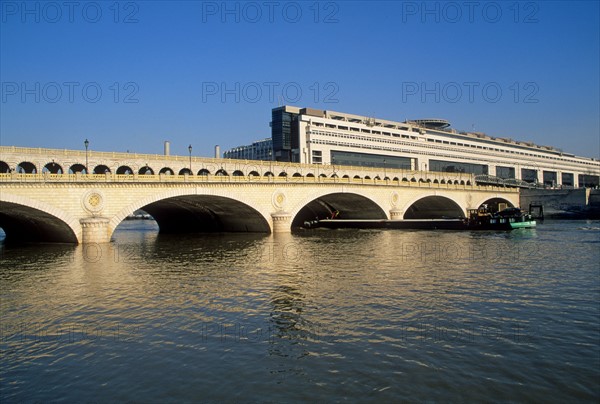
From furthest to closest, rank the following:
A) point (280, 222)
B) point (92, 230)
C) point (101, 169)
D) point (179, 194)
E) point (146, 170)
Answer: point (280, 222) → point (146, 170) → point (101, 169) → point (179, 194) → point (92, 230)

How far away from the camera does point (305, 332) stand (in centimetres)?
1795

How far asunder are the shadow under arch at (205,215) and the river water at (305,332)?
102 ft

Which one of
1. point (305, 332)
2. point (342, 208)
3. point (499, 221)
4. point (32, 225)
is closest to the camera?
point (305, 332)

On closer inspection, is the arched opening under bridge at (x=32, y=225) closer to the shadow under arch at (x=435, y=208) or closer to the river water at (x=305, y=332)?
the river water at (x=305, y=332)

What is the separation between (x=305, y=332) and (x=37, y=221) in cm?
4723

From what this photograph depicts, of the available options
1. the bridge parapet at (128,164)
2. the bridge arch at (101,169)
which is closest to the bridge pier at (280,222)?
the bridge parapet at (128,164)

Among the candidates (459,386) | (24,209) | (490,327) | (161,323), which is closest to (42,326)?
(161,323)

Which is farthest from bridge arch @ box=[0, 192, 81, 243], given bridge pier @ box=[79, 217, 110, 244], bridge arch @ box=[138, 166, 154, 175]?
bridge arch @ box=[138, 166, 154, 175]

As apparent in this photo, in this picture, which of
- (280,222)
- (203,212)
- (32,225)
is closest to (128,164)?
(32,225)

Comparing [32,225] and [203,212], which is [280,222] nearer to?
[203,212]

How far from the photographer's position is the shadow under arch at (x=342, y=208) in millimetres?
84625

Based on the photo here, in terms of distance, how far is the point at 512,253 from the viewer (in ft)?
136

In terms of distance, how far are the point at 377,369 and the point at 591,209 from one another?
406ft

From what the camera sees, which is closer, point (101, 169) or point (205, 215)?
point (101, 169)
